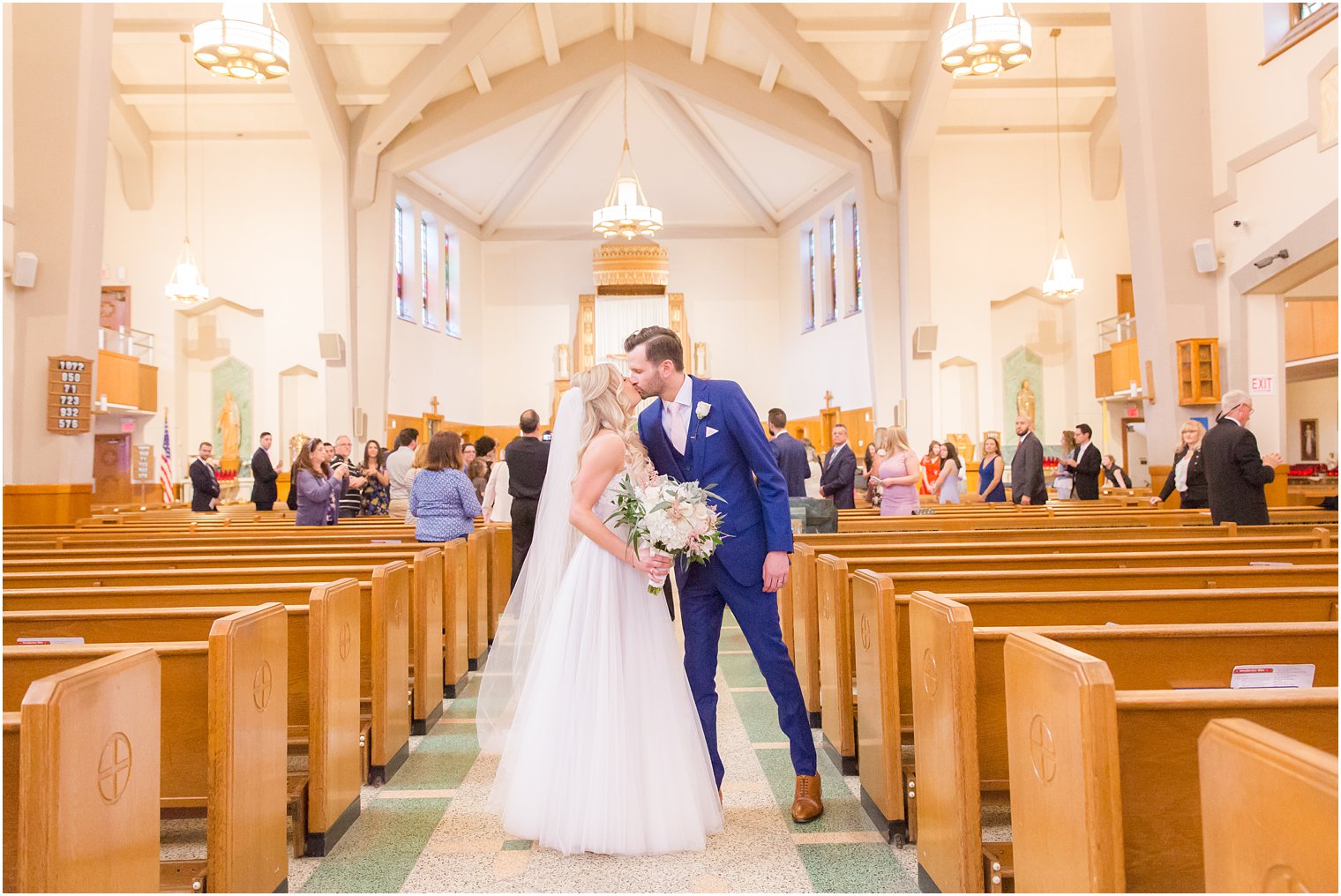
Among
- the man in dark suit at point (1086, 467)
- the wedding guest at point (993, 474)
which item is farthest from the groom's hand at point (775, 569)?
the man in dark suit at point (1086, 467)

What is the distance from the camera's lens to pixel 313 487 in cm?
626

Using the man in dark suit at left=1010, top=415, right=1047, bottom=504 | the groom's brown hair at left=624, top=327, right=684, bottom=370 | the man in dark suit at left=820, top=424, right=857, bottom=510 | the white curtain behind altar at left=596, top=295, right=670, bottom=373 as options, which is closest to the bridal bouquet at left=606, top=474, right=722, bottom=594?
the groom's brown hair at left=624, top=327, right=684, bottom=370

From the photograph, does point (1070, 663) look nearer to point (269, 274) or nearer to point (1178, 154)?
point (1178, 154)

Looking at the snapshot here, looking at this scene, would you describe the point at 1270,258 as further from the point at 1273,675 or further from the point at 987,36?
the point at 1273,675

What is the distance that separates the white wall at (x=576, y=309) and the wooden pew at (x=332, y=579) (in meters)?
16.0

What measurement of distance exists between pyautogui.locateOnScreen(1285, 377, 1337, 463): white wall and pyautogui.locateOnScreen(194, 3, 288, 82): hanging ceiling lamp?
1458 centimetres

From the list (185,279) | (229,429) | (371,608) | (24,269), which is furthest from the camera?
(229,429)

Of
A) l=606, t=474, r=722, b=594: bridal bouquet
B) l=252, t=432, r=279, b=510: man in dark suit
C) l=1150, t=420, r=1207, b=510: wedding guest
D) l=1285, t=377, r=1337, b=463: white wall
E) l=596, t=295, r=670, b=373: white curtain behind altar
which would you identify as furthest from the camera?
l=596, t=295, r=670, b=373: white curtain behind altar

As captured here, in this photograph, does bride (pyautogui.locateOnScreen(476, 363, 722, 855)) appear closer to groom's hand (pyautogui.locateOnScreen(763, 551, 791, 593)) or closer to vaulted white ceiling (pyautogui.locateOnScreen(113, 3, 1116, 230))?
groom's hand (pyautogui.locateOnScreen(763, 551, 791, 593))

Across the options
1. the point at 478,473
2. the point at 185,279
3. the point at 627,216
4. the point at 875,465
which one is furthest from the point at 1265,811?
the point at 185,279

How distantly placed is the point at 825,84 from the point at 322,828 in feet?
41.3

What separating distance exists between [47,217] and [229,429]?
28.9 ft

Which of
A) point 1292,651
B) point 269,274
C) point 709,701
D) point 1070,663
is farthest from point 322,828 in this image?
point 269,274

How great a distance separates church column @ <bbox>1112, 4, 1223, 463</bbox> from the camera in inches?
345
